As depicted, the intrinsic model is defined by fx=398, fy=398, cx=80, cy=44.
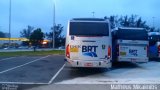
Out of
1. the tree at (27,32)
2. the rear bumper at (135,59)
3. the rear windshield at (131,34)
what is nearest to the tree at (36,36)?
the tree at (27,32)

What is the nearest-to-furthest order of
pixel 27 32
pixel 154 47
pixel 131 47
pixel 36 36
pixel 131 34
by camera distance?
pixel 131 47 < pixel 131 34 < pixel 154 47 < pixel 36 36 < pixel 27 32

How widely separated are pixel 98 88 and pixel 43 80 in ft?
12.0

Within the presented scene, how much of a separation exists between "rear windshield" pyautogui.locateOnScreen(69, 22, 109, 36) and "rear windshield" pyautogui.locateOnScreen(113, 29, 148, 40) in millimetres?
Answer: 4774

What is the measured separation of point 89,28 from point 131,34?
572 centimetres

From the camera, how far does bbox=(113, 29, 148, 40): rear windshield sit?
25734 millimetres

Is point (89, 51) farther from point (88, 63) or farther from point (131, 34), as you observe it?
point (131, 34)

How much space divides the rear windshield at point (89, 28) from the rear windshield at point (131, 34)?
477 centimetres

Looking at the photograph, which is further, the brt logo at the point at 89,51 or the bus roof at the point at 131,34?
the bus roof at the point at 131,34

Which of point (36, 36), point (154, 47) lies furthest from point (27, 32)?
point (154, 47)

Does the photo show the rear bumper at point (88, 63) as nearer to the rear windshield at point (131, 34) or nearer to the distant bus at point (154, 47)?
the rear windshield at point (131, 34)

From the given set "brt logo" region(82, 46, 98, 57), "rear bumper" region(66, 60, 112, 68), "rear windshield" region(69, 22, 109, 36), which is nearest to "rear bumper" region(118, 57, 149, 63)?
"rear windshield" region(69, 22, 109, 36)

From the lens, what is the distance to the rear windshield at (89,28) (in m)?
21.0

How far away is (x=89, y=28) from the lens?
21.2 m

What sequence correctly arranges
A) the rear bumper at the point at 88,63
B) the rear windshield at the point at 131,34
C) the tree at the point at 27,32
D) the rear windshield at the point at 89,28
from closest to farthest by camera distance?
the rear bumper at the point at 88,63, the rear windshield at the point at 89,28, the rear windshield at the point at 131,34, the tree at the point at 27,32
